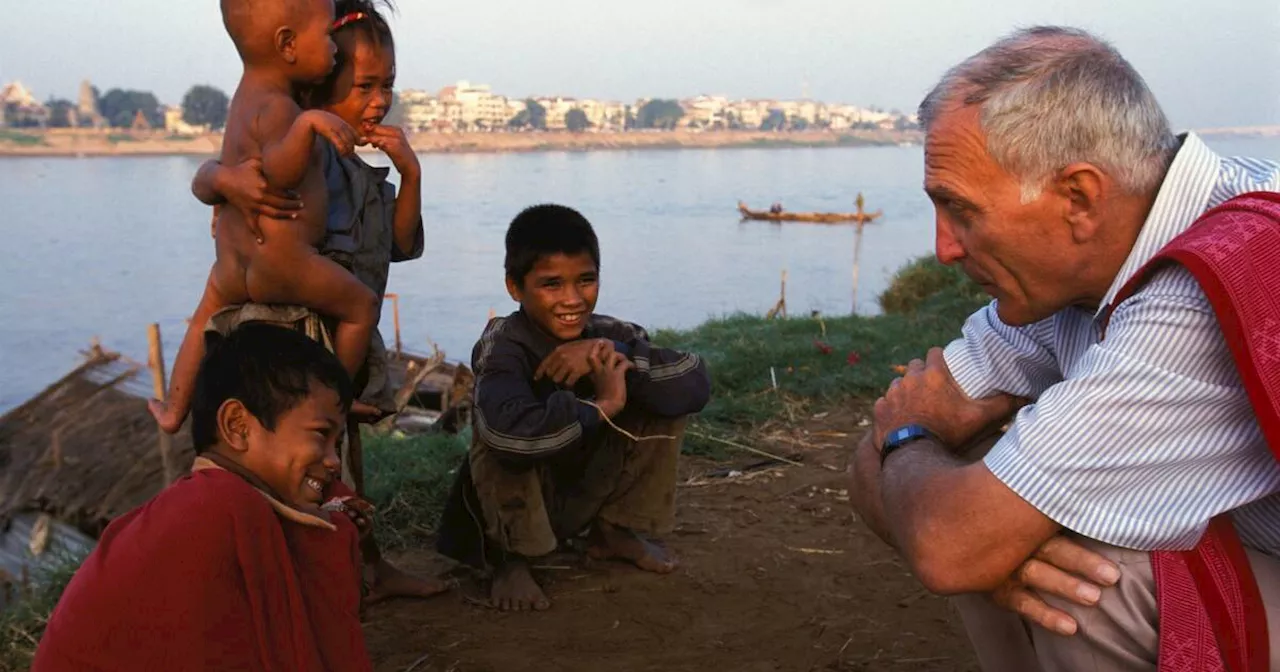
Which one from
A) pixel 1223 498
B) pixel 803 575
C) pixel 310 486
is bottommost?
pixel 803 575

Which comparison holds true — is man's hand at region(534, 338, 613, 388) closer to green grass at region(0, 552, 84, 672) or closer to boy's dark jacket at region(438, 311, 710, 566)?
boy's dark jacket at region(438, 311, 710, 566)

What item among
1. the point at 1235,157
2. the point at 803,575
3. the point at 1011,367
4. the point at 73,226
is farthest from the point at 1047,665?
the point at 73,226

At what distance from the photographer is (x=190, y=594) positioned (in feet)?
7.10

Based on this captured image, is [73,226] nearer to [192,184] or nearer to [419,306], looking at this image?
[419,306]

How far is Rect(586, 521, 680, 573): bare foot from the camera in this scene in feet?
12.9

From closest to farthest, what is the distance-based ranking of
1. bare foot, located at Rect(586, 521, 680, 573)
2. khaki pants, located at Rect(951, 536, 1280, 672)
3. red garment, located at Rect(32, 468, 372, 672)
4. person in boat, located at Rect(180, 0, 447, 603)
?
khaki pants, located at Rect(951, 536, 1280, 672) → red garment, located at Rect(32, 468, 372, 672) → person in boat, located at Rect(180, 0, 447, 603) → bare foot, located at Rect(586, 521, 680, 573)

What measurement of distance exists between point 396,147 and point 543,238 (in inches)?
22.2

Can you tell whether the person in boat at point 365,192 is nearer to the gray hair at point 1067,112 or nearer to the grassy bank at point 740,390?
Result: the grassy bank at point 740,390

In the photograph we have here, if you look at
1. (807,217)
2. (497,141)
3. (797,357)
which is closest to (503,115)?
(497,141)

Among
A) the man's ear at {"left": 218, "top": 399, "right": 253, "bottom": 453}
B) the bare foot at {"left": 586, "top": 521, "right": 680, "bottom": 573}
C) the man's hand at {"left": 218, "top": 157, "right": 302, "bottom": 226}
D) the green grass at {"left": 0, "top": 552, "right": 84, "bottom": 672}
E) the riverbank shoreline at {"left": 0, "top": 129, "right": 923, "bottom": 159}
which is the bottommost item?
the riverbank shoreline at {"left": 0, "top": 129, "right": 923, "bottom": 159}

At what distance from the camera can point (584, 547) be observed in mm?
4105

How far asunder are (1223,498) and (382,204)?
2.54 m

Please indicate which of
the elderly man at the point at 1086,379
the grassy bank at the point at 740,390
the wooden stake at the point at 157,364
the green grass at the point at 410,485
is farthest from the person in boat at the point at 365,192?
the wooden stake at the point at 157,364

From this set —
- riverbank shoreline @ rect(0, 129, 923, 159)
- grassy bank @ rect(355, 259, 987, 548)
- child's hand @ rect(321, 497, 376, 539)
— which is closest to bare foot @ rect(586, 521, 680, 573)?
grassy bank @ rect(355, 259, 987, 548)
